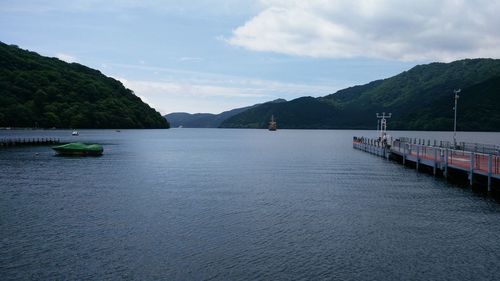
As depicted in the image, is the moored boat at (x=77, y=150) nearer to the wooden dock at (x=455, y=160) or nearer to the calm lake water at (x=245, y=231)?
the calm lake water at (x=245, y=231)

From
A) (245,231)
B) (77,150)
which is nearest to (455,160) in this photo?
A: (245,231)

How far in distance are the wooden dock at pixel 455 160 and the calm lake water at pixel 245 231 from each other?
2.38 metres

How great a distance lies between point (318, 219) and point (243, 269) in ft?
38.2

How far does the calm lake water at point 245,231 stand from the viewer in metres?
20.7

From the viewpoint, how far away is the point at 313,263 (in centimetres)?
2152

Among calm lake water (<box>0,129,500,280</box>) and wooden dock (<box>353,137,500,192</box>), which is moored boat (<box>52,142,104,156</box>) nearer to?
calm lake water (<box>0,129,500,280</box>)

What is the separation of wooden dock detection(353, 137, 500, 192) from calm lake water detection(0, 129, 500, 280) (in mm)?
2376

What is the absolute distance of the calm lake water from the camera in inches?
→ 814

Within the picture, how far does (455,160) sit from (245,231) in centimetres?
3607

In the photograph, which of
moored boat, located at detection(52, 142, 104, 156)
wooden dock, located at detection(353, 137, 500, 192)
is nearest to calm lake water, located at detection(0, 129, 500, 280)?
wooden dock, located at detection(353, 137, 500, 192)

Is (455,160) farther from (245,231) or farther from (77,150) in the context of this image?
(77,150)

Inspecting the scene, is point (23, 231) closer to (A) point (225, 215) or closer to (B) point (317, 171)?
(A) point (225, 215)

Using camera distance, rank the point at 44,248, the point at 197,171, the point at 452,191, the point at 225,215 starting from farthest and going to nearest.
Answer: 1. the point at 197,171
2. the point at 452,191
3. the point at 225,215
4. the point at 44,248

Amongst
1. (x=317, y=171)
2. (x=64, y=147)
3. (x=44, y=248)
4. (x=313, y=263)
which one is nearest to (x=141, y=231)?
(x=44, y=248)
